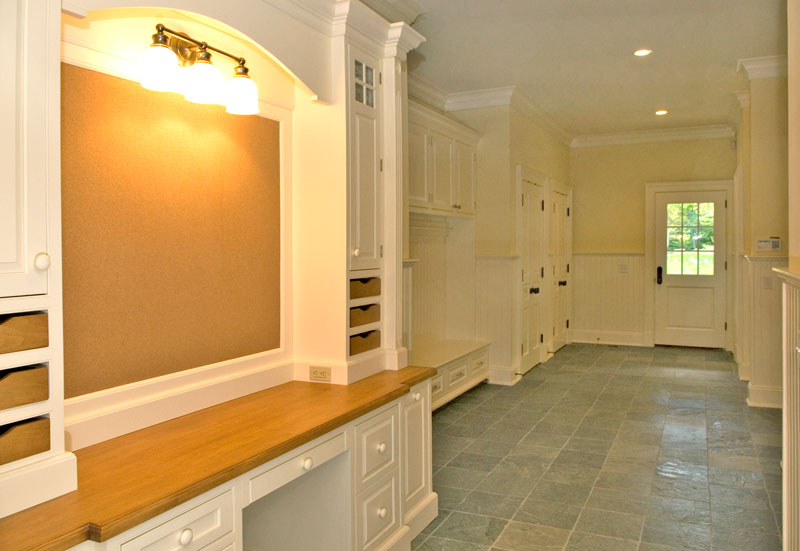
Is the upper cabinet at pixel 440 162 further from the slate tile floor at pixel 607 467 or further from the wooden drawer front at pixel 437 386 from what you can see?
the slate tile floor at pixel 607 467

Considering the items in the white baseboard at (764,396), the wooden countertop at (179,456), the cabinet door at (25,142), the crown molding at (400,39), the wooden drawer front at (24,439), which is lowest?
the white baseboard at (764,396)

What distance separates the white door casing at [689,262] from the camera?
25.3 ft

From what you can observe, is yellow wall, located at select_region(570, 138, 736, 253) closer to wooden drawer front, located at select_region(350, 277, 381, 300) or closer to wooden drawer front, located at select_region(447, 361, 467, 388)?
wooden drawer front, located at select_region(447, 361, 467, 388)

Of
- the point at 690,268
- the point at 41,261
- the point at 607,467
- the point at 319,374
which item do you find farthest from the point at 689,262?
the point at 41,261

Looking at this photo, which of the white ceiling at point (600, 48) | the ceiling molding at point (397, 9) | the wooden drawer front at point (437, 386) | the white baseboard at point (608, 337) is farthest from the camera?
the white baseboard at point (608, 337)

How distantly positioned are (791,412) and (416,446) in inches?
61.2

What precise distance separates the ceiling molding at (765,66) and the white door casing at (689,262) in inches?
118

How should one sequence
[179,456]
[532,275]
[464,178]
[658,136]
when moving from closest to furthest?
[179,456], [464,178], [532,275], [658,136]

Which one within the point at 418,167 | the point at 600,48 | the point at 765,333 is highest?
the point at 600,48

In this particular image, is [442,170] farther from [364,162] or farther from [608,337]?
[608,337]

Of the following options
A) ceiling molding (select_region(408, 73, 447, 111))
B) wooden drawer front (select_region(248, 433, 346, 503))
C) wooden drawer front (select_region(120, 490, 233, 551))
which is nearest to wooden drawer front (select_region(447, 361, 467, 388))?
ceiling molding (select_region(408, 73, 447, 111))

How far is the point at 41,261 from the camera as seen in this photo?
1.55 metres

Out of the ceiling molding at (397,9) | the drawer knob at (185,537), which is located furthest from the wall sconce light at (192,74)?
the drawer knob at (185,537)

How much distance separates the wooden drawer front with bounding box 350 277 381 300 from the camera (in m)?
2.94
